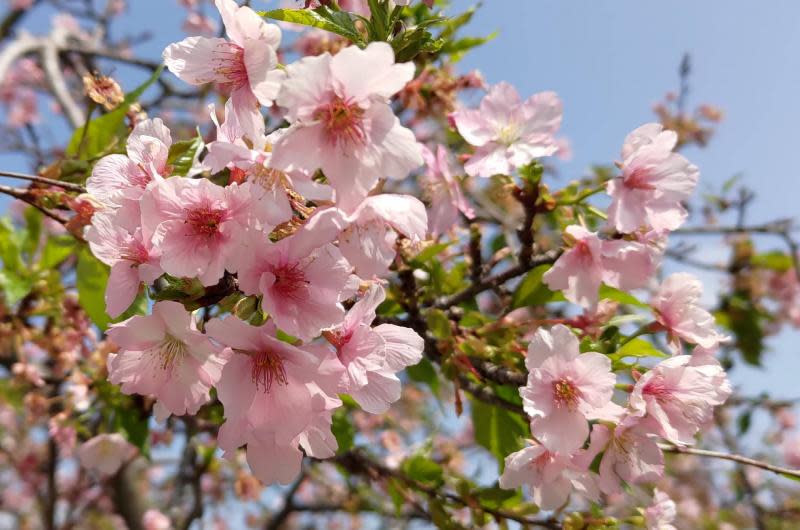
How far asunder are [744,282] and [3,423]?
636 cm

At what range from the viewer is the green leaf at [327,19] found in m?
0.85

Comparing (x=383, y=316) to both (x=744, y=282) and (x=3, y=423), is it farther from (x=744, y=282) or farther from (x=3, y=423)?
(x=3, y=423)

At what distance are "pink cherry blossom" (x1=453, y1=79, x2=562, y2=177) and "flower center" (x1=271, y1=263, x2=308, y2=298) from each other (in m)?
0.56

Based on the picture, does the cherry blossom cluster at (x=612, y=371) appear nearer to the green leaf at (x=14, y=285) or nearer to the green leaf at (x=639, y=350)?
the green leaf at (x=639, y=350)

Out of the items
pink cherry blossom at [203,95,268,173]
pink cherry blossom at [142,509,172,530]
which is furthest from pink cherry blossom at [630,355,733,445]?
pink cherry blossom at [142,509,172,530]

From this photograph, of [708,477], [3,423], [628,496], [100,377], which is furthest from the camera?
[708,477]

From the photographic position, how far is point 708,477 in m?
6.32

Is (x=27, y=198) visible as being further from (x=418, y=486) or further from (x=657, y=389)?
(x=657, y=389)

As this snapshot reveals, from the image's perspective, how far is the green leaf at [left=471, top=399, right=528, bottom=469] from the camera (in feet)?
4.19

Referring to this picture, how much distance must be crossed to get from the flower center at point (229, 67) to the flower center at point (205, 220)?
21 centimetres

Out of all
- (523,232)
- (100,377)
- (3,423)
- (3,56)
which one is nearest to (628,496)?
(523,232)

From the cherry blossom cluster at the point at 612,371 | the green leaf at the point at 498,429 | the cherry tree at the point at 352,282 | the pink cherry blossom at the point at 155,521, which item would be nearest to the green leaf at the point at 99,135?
the cherry tree at the point at 352,282

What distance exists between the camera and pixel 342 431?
4.60ft

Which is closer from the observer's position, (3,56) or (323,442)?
(323,442)
